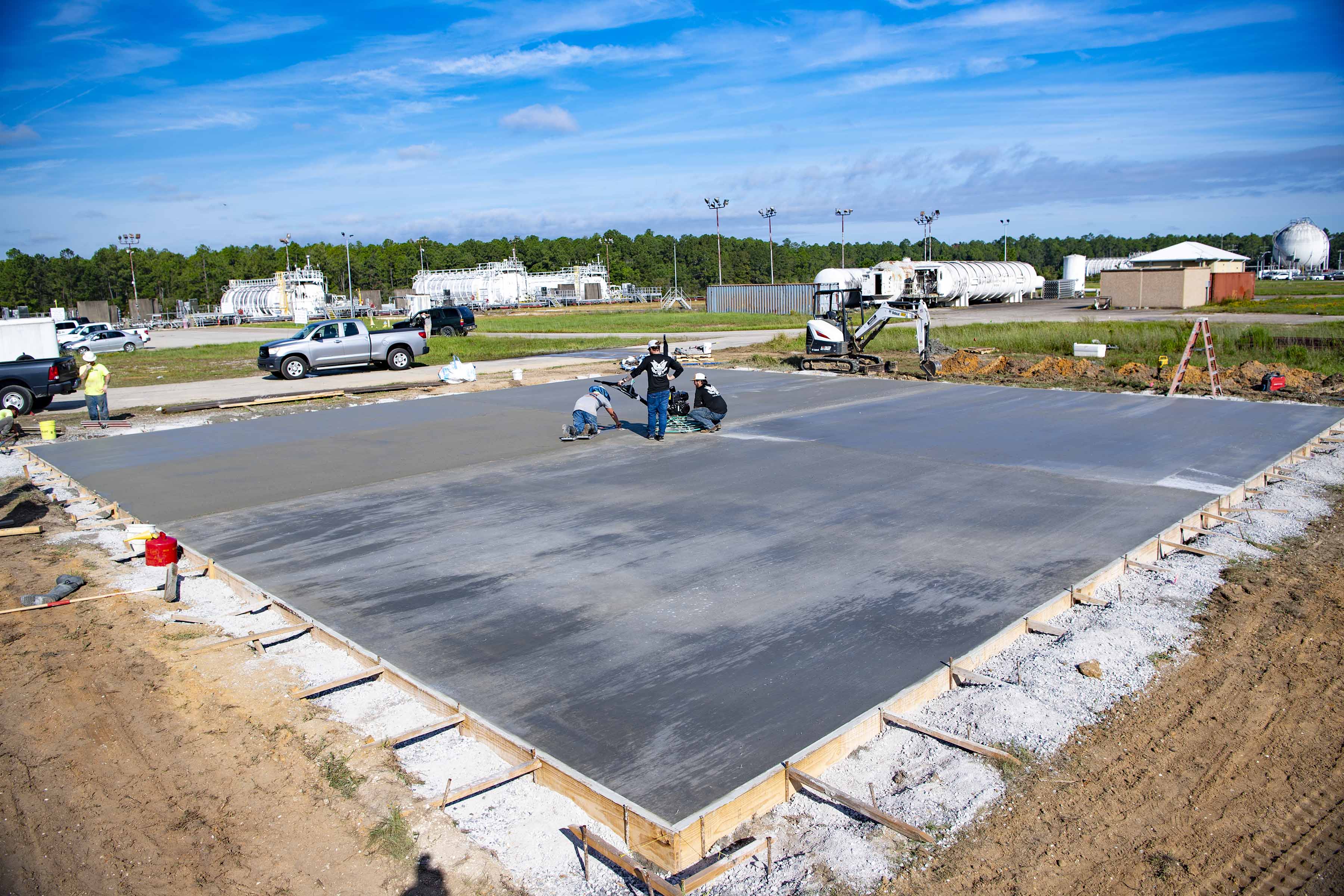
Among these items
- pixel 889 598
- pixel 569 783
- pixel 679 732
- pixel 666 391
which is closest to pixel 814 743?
pixel 679 732

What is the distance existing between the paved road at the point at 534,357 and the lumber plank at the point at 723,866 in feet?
69.7

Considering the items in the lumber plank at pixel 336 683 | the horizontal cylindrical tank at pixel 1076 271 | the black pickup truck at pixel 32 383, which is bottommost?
the lumber plank at pixel 336 683

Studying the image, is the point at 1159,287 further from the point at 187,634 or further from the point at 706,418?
the point at 187,634

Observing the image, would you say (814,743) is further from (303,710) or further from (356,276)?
(356,276)

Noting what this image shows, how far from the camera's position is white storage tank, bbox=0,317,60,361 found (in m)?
25.5

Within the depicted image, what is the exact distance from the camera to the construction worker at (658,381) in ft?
46.3

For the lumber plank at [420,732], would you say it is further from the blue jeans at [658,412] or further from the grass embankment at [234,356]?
the grass embankment at [234,356]

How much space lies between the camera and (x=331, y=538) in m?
9.59

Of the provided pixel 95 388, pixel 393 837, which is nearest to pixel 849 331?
pixel 95 388

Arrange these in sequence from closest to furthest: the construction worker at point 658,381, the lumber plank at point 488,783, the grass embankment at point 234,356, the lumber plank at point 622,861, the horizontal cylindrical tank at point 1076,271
→ 1. the lumber plank at point 622,861
2. the lumber plank at point 488,783
3. the construction worker at point 658,381
4. the grass embankment at point 234,356
5. the horizontal cylindrical tank at point 1076,271

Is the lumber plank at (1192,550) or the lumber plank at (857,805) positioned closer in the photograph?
the lumber plank at (857,805)

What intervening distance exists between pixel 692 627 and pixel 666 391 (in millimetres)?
8105

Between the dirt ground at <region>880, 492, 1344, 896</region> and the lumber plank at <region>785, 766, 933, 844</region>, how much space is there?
0.14m

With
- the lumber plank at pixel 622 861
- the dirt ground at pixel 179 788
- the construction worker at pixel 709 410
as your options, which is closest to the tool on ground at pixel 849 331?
the construction worker at pixel 709 410
